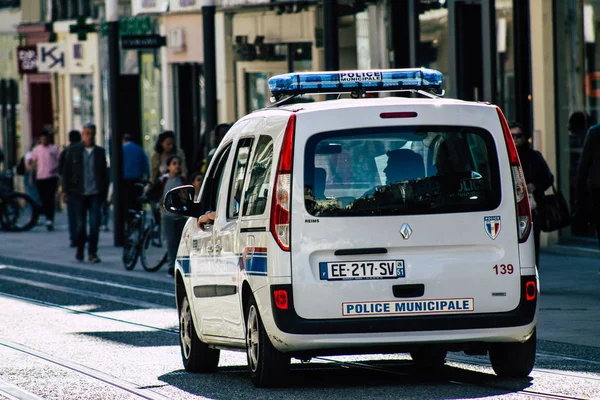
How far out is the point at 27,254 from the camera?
24766mm

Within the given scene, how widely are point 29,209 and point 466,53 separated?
35.2 feet

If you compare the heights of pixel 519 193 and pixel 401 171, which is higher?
pixel 401 171

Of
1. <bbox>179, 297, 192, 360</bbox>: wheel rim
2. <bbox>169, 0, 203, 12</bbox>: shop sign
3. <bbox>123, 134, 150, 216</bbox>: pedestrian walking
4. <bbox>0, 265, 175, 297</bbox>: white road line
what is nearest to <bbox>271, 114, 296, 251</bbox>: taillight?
<bbox>179, 297, 192, 360</bbox>: wheel rim

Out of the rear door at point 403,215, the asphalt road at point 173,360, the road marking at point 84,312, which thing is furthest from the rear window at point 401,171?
the road marking at point 84,312

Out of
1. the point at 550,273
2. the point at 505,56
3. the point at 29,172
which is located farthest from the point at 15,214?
the point at 550,273

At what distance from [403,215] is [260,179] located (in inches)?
36.6

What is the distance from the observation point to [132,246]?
21375mm

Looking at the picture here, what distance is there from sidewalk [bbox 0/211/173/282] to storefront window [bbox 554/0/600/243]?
5.44 m

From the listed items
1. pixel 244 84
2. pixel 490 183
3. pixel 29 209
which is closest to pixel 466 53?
pixel 244 84

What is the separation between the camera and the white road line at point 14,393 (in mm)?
9633

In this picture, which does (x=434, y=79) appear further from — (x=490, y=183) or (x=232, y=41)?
(x=232, y=41)

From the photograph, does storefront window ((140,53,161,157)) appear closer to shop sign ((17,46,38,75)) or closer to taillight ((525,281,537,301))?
shop sign ((17,46,38,75))

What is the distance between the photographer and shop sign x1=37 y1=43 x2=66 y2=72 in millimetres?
32531

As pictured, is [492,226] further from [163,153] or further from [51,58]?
[51,58]
